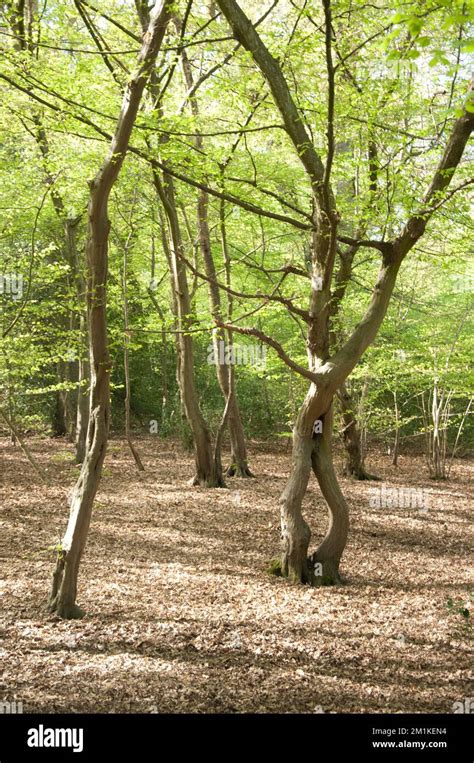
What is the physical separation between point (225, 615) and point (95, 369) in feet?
7.82

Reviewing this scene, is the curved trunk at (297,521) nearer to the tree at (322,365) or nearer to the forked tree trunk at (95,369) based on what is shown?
the tree at (322,365)

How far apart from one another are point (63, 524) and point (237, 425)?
4858mm

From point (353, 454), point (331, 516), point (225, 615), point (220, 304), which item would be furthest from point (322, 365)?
point (353, 454)

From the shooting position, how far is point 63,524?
8766 mm

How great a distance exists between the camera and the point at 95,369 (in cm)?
514

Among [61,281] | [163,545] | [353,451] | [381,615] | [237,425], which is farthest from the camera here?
[61,281]

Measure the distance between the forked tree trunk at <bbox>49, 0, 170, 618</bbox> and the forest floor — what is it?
1.37 ft

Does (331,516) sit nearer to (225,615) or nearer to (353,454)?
(225,615)

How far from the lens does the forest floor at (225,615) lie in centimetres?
427

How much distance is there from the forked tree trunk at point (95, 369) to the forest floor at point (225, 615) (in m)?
0.42

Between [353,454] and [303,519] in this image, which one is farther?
[353,454]

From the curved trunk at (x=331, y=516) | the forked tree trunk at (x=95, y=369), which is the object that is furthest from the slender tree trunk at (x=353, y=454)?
the forked tree trunk at (x=95, y=369)
